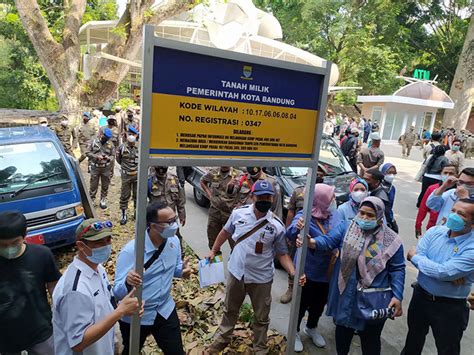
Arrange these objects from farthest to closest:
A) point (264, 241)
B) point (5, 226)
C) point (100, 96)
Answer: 1. point (100, 96)
2. point (264, 241)
3. point (5, 226)

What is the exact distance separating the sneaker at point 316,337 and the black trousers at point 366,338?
49 centimetres

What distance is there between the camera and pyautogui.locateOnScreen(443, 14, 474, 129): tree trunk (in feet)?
81.6

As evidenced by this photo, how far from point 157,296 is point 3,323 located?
1.03 meters

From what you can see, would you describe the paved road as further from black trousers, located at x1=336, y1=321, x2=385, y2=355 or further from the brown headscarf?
the brown headscarf

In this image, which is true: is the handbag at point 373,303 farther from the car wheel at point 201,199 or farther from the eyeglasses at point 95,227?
the car wheel at point 201,199

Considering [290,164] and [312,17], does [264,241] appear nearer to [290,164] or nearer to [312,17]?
[290,164]

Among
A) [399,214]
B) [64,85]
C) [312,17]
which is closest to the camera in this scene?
[399,214]

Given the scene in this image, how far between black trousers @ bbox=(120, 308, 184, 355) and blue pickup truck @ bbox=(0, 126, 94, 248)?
2.41m

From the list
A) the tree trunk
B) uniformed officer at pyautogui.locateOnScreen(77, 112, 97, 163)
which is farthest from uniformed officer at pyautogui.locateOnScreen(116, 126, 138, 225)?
the tree trunk

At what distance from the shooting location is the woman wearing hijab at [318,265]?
357 cm

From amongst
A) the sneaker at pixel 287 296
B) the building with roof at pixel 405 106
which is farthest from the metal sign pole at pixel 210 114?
the building with roof at pixel 405 106

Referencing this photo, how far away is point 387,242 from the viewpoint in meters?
2.95

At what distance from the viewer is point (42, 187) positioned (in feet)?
15.6

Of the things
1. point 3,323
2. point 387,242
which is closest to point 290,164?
point 387,242
